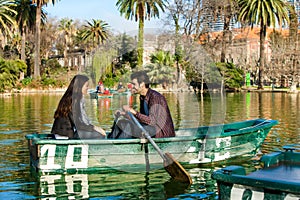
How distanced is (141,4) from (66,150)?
118ft

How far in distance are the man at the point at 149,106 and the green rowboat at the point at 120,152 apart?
334mm

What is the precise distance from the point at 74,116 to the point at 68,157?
738 mm

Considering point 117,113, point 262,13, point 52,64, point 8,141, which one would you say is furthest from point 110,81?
point 117,113

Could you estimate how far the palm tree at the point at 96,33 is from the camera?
65312 mm

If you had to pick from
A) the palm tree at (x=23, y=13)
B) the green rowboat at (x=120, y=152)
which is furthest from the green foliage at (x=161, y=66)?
the green rowboat at (x=120, y=152)

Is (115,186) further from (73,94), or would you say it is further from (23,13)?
(23,13)

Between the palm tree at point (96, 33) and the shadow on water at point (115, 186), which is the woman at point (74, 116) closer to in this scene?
the shadow on water at point (115, 186)

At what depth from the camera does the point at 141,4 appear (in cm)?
4294

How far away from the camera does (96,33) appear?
65312 mm

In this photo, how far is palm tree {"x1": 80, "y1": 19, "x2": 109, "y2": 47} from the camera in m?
65.3

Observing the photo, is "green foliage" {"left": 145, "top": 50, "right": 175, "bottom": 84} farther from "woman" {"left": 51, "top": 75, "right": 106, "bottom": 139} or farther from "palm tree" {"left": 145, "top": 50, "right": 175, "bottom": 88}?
"woman" {"left": 51, "top": 75, "right": 106, "bottom": 139}

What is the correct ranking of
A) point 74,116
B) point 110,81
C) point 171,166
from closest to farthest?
point 171,166, point 74,116, point 110,81

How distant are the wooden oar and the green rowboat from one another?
18 cm

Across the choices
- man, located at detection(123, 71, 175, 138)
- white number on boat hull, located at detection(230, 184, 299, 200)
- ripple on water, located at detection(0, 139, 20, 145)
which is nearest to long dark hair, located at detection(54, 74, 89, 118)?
man, located at detection(123, 71, 175, 138)
